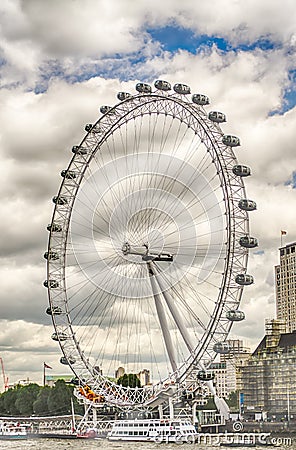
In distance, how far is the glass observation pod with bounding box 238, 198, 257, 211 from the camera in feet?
194

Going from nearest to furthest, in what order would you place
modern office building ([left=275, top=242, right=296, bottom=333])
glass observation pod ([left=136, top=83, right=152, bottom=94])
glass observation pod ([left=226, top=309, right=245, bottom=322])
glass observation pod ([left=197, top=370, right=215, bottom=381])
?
glass observation pod ([left=226, top=309, right=245, bottom=322])
glass observation pod ([left=197, top=370, right=215, bottom=381])
glass observation pod ([left=136, top=83, right=152, bottom=94])
modern office building ([left=275, top=242, right=296, bottom=333])

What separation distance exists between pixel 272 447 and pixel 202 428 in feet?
32.0

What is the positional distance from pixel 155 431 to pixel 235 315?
13823mm

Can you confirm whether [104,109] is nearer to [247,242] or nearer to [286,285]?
[247,242]

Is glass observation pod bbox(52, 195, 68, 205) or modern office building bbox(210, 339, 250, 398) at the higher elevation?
glass observation pod bbox(52, 195, 68, 205)

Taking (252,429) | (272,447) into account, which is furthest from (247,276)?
(252,429)

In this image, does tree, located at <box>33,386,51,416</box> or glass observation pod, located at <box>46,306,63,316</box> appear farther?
tree, located at <box>33,386,51,416</box>

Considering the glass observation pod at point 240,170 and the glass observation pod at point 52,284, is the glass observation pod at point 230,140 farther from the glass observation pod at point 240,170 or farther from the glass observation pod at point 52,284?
the glass observation pod at point 52,284

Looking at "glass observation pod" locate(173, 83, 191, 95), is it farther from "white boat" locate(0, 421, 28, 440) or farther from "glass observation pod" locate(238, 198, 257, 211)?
"white boat" locate(0, 421, 28, 440)

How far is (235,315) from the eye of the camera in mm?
57969

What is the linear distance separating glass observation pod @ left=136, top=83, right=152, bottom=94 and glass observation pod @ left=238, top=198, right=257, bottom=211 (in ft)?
44.7

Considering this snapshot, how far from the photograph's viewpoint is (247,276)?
58.7m

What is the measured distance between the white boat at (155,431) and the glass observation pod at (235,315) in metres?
11.6

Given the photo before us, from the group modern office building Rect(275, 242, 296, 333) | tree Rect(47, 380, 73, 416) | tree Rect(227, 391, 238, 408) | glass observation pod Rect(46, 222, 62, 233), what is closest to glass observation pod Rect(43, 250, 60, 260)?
glass observation pod Rect(46, 222, 62, 233)
